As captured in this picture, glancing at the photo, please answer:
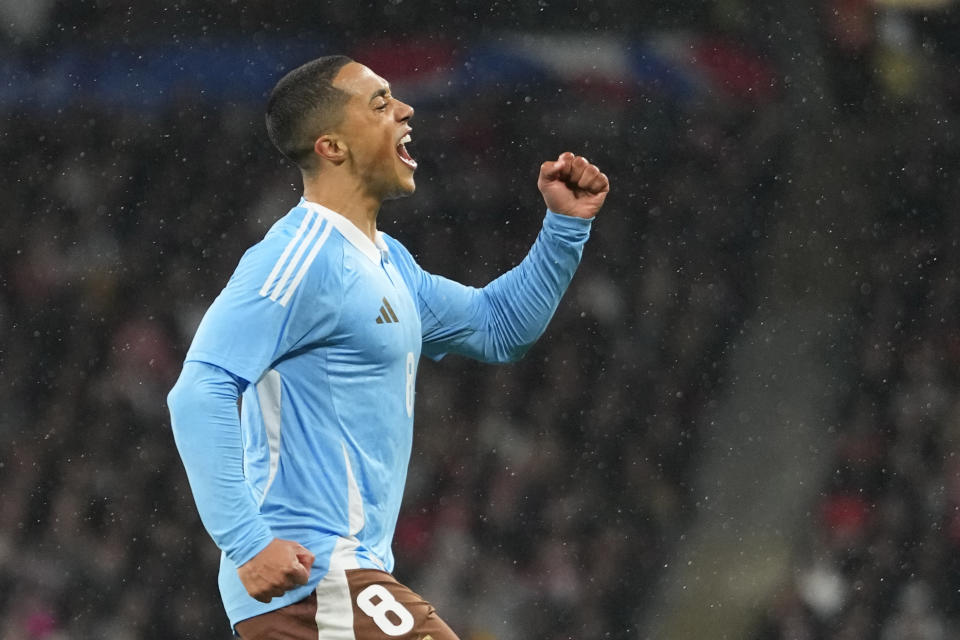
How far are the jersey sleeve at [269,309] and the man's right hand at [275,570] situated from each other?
0.90 feet

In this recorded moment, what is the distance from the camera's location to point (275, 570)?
2.24 meters

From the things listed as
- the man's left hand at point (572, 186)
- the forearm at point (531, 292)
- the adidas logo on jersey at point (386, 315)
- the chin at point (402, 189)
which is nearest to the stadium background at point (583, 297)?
the forearm at point (531, 292)

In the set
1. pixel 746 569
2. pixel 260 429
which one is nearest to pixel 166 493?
pixel 746 569

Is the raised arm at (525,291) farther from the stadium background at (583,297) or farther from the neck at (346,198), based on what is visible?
the stadium background at (583,297)

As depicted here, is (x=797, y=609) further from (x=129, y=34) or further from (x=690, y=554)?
(x=129, y=34)

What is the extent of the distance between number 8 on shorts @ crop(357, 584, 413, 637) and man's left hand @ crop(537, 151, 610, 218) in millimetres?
878

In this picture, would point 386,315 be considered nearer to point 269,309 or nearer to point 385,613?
point 269,309

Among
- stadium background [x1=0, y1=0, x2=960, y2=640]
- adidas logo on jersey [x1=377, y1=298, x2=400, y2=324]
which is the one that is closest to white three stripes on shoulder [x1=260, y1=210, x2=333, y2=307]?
adidas logo on jersey [x1=377, y1=298, x2=400, y2=324]

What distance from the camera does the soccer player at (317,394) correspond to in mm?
2295

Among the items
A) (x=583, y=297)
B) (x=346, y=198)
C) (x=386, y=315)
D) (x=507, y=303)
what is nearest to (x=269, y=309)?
(x=386, y=315)

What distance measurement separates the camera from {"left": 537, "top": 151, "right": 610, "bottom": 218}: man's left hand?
2.89m

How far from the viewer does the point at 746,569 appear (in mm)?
7301

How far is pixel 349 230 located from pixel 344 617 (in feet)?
2.16

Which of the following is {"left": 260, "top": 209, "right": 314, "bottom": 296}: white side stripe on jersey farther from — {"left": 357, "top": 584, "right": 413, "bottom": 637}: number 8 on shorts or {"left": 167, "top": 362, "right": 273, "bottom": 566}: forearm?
{"left": 357, "top": 584, "right": 413, "bottom": 637}: number 8 on shorts
